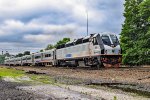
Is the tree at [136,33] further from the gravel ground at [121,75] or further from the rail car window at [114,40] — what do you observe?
the gravel ground at [121,75]

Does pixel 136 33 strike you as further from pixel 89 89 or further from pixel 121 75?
pixel 89 89

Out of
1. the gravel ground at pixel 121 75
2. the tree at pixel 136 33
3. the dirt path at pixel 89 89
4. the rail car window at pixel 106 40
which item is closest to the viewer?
the dirt path at pixel 89 89

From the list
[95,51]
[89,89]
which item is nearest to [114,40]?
[95,51]

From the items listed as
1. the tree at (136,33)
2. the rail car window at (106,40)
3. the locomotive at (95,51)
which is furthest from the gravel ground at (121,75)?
the tree at (136,33)

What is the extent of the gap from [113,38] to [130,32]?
57.8 ft

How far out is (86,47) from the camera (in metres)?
39.2

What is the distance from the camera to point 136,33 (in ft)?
178

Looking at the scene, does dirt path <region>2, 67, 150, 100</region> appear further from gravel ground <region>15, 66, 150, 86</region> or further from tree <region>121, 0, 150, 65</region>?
tree <region>121, 0, 150, 65</region>

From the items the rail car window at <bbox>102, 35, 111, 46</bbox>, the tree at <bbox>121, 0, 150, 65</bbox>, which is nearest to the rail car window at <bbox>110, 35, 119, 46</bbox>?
the rail car window at <bbox>102, 35, 111, 46</bbox>

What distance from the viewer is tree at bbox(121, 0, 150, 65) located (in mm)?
50094

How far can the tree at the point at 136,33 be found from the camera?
50094 millimetres

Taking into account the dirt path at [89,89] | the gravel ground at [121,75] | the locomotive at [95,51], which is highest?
the locomotive at [95,51]

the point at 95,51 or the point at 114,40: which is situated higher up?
the point at 114,40

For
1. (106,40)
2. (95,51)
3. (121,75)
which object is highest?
(106,40)
